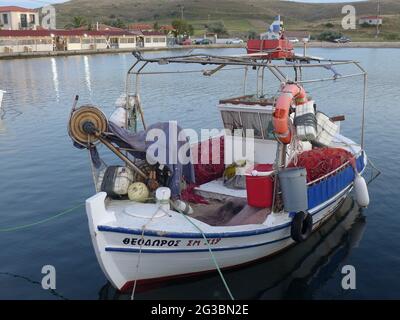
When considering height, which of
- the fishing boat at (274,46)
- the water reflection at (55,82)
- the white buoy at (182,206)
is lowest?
the white buoy at (182,206)

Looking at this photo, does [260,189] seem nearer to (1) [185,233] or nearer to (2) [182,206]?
(2) [182,206]

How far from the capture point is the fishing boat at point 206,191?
32.4 ft

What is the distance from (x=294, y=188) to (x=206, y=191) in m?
3.30

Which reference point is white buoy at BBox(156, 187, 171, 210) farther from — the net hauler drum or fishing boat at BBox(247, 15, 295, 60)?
fishing boat at BBox(247, 15, 295, 60)

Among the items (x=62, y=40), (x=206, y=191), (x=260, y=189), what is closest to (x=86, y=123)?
(x=206, y=191)

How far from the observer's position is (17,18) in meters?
120

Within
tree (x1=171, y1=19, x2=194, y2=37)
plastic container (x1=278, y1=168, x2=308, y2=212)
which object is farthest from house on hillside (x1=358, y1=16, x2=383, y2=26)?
plastic container (x1=278, y1=168, x2=308, y2=212)

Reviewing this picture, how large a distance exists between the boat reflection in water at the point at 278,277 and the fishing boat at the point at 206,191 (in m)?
0.31

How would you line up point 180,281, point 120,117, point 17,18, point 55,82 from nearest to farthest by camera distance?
point 180,281 → point 120,117 → point 55,82 → point 17,18

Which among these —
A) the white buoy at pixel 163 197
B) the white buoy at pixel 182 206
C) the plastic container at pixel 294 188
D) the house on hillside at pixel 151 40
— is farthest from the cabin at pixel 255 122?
the house on hillside at pixel 151 40

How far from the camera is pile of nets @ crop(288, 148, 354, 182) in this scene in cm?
1311

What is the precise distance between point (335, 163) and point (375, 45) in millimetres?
108920

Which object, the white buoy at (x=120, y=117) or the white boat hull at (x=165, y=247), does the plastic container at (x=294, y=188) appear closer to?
the white boat hull at (x=165, y=247)
